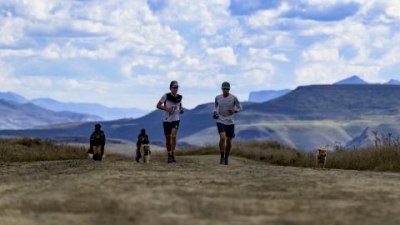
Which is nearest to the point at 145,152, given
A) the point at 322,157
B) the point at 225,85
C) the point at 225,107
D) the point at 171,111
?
the point at 171,111

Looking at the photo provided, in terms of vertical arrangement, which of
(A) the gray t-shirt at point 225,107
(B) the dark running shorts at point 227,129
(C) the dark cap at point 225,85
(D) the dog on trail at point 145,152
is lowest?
(D) the dog on trail at point 145,152

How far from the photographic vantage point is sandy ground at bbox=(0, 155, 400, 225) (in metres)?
7.64

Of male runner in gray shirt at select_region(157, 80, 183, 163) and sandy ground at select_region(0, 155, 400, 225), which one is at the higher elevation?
male runner in gray shirt at select_region(157, 80, 183, 163)

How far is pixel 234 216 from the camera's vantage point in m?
7.70

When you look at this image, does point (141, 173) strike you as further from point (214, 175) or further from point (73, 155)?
point (73, 155)

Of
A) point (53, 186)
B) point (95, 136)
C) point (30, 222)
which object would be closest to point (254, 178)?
point (53, 186)

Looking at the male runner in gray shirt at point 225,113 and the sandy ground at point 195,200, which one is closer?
the sandy ground at point 195,200

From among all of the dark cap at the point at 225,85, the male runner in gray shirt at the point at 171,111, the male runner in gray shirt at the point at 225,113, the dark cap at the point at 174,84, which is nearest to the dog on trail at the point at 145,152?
the male runner in gray shirt at the point at 171,111

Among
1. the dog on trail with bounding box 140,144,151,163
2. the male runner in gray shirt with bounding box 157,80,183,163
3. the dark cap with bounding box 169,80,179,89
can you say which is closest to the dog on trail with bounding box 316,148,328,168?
the male runner in gray shirt with bounding box 157,80,183,163

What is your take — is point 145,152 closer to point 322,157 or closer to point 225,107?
point 225,107

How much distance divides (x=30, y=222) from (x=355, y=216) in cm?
352

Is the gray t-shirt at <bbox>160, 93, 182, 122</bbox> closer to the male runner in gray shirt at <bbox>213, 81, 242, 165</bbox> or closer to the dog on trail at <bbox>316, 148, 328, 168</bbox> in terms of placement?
the male runner in gray shirt at <bbox>213, 81, 242, 165</bbox>

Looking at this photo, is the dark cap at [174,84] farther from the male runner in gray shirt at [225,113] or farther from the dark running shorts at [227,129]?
the dark running shorts at [227,129]

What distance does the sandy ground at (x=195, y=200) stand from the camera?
7.64 metres
